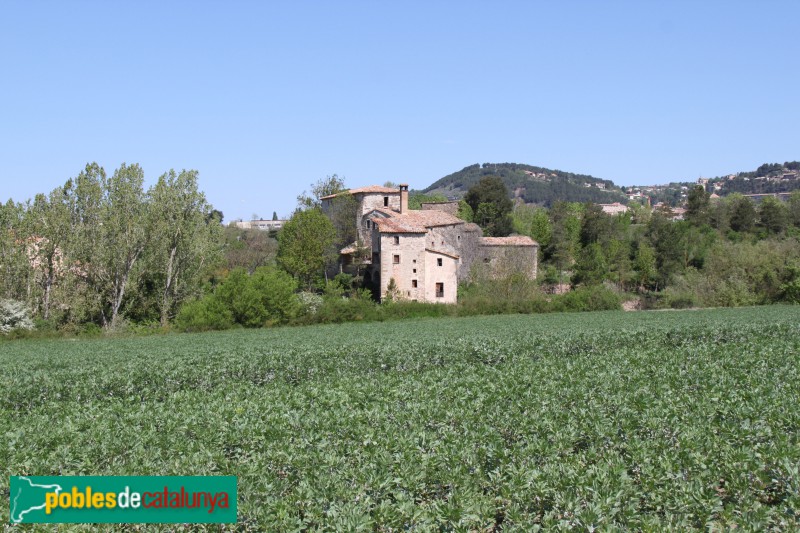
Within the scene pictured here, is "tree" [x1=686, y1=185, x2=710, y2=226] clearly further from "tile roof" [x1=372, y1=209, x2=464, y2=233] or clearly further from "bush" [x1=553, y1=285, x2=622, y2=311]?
"bush" [x1=553, y1=285, x2=622, y2=311]

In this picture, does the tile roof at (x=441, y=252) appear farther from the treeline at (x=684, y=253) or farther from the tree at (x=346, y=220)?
the treeline at (x=684, y=253)

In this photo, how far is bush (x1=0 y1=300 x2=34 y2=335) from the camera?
3559 centimetres

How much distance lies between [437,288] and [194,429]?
44.4 meters

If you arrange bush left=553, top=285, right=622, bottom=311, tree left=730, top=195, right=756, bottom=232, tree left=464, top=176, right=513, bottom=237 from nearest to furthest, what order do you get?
bush left=553, top=285, right=622, bottom=311
tree left=464, top=176, right=513, bottom=237
tree left=730, top=195, right=756, bottom=232

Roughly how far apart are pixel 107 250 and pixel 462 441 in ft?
126

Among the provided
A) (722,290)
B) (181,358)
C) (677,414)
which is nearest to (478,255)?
(722,290)

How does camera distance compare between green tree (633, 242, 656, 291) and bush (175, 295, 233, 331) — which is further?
green tree (633, 242, 656, 291)

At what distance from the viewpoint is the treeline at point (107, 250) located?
39688mm

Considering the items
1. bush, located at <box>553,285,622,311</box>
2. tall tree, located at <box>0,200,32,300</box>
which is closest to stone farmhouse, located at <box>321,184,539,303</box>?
bush, located at <box>553,285,622,311</box>

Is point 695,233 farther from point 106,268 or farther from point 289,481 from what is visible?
point 289,481

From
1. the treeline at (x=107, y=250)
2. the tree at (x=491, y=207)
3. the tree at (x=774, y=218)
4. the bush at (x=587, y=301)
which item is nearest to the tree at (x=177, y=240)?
the treeline at (x=107, y=250)

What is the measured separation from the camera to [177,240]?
1766 inches

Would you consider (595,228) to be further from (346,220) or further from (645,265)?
(346,220)

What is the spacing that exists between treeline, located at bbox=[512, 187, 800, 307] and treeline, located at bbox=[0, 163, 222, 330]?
1522 inches
